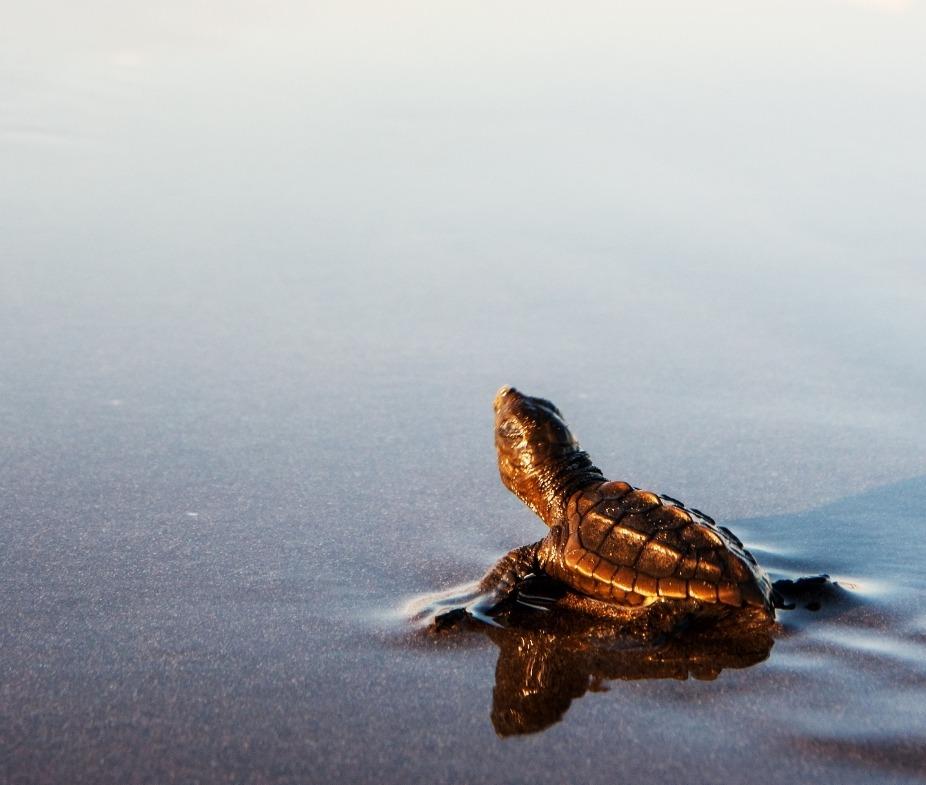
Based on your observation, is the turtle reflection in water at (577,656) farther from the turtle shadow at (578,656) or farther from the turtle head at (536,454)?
the turtle head at (536,454)

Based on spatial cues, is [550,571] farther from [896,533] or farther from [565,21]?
[565,21]

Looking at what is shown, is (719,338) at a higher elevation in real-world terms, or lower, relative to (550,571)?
higher

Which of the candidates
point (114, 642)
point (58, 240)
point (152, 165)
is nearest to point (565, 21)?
point (152, 165)

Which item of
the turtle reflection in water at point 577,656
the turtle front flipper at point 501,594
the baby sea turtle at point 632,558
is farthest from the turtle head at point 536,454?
the turtle reflection in water at point 577,656

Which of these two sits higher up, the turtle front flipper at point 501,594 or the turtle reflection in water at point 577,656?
the turtle front flipper at point 501,594

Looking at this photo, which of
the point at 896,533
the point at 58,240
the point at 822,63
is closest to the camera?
the point at 896,533

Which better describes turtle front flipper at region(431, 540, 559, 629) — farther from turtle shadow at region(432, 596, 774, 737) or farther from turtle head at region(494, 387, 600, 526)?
turtle head at region(494, 387, 600, 526)

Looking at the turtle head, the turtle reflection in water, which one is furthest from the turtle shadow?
the turtle head
